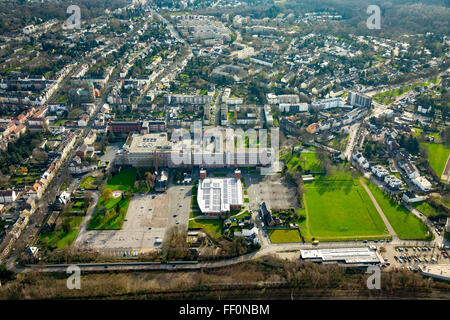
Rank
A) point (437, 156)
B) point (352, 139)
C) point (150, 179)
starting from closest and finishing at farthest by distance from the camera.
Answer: point (150, 179) < point (437, 156) < point (352, 139)

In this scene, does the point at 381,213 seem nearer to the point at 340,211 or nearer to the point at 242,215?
the point at 340,211

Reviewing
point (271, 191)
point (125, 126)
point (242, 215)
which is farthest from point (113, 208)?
point (271, 191)

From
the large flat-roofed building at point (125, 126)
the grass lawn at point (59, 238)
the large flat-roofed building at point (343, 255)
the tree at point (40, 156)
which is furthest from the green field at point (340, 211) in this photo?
the tree at point (40, 156)

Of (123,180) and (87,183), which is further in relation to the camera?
(123,180)

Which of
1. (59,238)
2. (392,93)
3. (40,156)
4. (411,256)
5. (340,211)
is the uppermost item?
(392,93)

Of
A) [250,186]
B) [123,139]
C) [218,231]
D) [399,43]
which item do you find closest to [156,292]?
[218,231]

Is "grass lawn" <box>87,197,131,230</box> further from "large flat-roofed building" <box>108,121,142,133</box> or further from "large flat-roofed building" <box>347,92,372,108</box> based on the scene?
"large flat-roofed building" <box>347,92,372,108</box>

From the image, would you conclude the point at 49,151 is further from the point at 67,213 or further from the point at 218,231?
the point at 218,231
